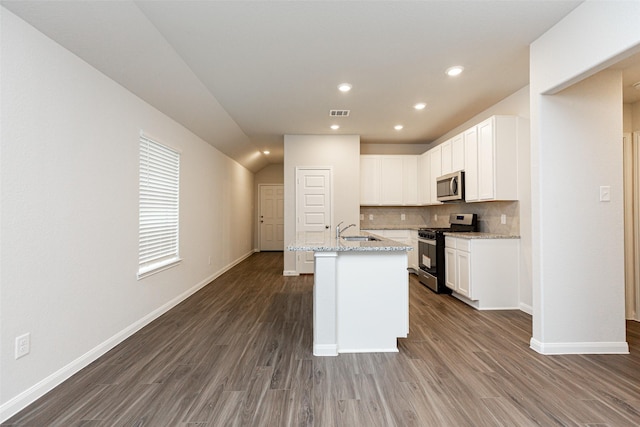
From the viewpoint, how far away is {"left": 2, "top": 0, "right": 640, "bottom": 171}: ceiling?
221cm

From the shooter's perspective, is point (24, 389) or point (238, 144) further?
point (238, 144)

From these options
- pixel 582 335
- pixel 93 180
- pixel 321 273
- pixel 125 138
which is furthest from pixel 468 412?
pixel 125 138

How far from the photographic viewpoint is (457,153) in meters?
4.70

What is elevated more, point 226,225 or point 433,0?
point 433,0

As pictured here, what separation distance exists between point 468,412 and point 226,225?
18.0ft

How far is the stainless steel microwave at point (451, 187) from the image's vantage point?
14.8ft

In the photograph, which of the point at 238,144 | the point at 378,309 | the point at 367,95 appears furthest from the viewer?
the point at 238,144

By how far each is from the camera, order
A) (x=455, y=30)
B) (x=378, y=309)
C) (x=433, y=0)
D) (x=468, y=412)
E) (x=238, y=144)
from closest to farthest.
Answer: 1. (x=468, y=412)
2. (x=433, y=0)
3. (x=455, y=30)
4. (x=378, y=309)
5. (x=238, y=144)

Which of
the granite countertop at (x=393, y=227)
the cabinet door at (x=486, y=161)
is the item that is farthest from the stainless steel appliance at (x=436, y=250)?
the cabinet door at (x=486, y=161)

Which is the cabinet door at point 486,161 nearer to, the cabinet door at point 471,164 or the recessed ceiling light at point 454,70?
the cabinet door at point 471,164

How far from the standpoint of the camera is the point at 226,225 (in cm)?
647

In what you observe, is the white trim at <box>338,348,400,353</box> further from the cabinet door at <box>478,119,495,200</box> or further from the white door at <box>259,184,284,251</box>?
the white door at <box>259,184,284,251</box>

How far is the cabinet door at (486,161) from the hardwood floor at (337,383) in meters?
1.62

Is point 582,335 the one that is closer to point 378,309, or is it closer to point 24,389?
point 378,309
